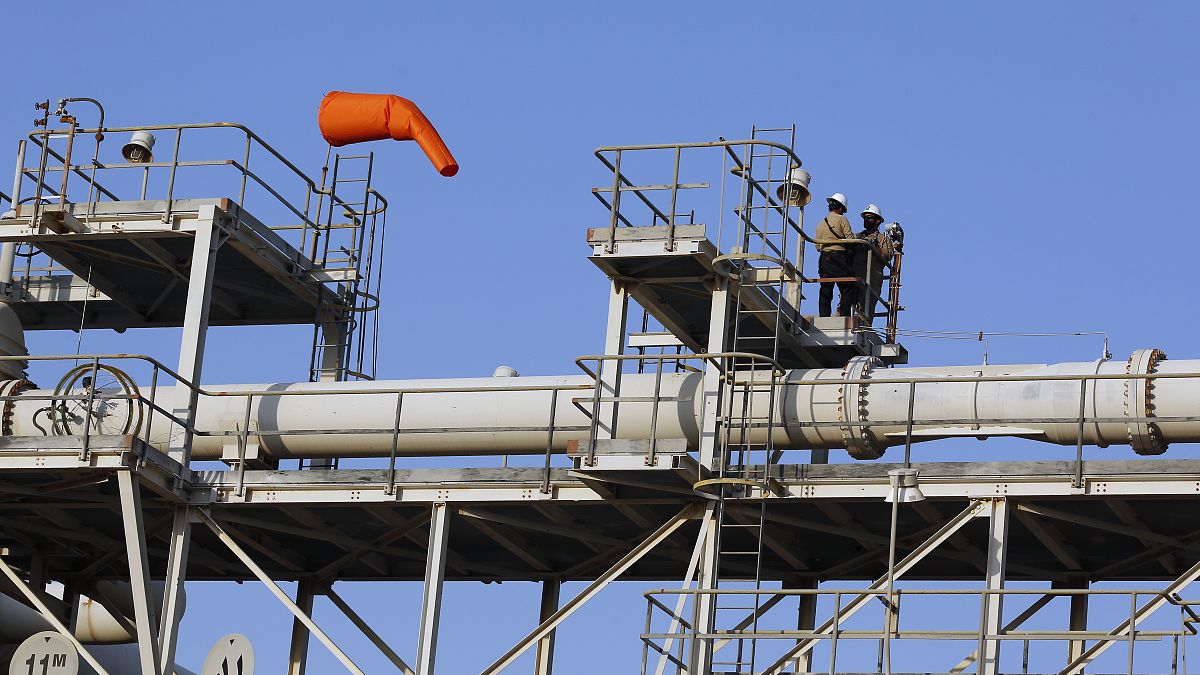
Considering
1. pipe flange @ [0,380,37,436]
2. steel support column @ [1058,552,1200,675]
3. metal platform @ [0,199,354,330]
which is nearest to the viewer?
steel support column @ [1058,552,1200,675]

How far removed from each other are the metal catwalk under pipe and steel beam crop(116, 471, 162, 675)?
188cm

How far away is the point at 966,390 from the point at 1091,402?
1.66m

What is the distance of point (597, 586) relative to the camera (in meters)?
28.9

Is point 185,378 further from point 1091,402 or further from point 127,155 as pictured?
point 1091,402

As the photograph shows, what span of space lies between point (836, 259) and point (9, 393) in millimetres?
11957

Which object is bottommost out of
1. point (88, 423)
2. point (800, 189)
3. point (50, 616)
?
point (50, 616)

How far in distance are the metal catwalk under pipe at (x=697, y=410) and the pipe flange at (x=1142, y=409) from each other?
0.02 metres

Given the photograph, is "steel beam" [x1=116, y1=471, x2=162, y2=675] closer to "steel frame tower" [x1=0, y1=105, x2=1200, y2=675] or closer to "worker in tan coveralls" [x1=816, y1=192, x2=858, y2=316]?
"steel frame tower" [x1=0, y1=105, x2=1200, y2=675]

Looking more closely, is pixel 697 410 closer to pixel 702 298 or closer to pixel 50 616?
pixel 702 298

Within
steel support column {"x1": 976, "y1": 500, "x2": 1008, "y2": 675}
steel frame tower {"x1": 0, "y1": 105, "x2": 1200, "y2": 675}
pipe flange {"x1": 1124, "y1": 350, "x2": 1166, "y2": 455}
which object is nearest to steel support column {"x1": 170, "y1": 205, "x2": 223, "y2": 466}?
steel frame tower {"x1": 0, "y1": 105, "x2": 1200, "y2": 675}

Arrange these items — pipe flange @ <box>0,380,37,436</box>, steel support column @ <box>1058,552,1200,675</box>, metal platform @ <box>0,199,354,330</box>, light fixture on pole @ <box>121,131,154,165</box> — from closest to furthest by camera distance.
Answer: steel support column @ <box>1058,552,1200,675</box>
metal platform @ <box>0,199,354,330</box>
pipe flange @ <box>0,380,37,436</box>
light fixture on pole @ <box>121,131,154,165</box>

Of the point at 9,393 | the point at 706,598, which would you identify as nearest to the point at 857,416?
the point at 706,598

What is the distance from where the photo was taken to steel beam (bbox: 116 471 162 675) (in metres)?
29.2

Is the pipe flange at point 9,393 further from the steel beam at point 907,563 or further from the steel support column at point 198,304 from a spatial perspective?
the steel beam at point 907,563
